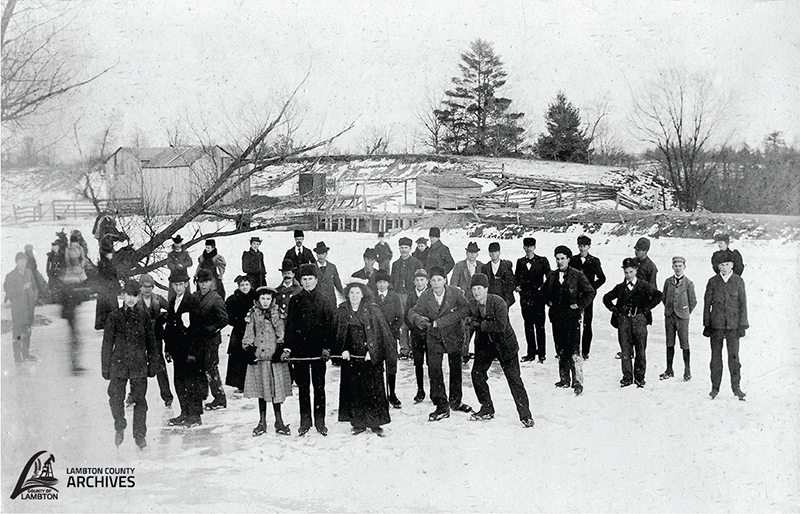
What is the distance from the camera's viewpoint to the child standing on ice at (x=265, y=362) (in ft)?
21.4

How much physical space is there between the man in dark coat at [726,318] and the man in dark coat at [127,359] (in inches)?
242

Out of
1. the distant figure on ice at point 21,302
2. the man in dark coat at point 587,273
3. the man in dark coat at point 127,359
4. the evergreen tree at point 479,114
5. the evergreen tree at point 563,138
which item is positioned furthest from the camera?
the evergreen tree at point 563,138

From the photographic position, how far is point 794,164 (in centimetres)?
769

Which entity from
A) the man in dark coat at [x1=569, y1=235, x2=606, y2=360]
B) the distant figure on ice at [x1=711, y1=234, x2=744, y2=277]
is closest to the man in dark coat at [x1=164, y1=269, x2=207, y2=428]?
the man in dark coat at [x1=569, y1=235, x2=606, y2=360]

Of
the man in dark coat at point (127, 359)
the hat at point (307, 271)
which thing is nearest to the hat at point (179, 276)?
the man in dark coat at point (127, 359)

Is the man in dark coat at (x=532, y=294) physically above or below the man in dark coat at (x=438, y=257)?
below

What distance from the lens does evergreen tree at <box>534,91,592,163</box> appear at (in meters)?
21.5

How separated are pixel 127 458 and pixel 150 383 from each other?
2475mm

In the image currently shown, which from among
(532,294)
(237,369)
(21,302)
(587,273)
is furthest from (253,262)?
(587,273)

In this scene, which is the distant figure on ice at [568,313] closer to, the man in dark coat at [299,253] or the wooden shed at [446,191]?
the man in dark coat at [299,253]

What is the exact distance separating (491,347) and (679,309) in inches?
116

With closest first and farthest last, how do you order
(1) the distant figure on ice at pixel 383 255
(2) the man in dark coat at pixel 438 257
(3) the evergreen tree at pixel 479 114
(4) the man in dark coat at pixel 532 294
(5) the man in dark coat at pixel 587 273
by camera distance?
(5) the man in dark coat at pixel 587 273 < (4) the man in dark coat at pixel 532 294 < (2) the man in dark coat at pixel 438 257 < (1) the distant figure on ice at pixel 383 255 < (3) the evergreen tree at pixel 479 114

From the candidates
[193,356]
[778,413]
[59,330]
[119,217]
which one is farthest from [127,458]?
[778,413]

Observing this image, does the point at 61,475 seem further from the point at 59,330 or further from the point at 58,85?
the point at 58,85
